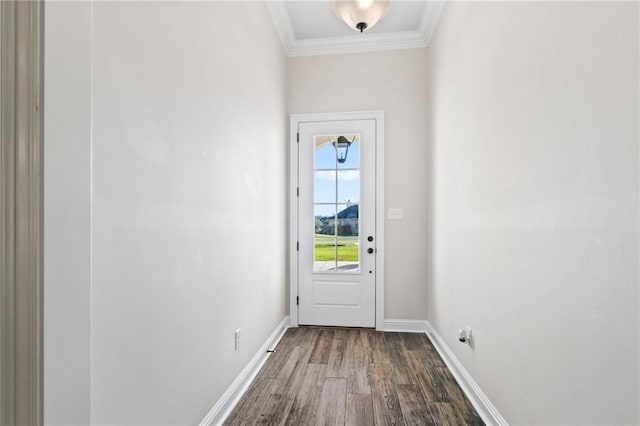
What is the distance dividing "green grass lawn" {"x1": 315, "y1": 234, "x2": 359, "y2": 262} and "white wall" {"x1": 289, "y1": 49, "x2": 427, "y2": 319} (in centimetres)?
33

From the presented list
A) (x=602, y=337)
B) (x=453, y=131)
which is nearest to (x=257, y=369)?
(x=602, y=337)

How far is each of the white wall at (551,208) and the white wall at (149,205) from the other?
1.44 metres

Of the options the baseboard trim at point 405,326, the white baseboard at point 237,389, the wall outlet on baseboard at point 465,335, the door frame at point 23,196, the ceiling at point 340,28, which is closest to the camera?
the door frame at point 23,196

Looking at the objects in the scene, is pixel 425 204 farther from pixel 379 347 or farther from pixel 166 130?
pixel 166 130

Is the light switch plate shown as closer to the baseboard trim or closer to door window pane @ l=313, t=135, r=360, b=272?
door window pane @ l=313, t=135, r=360, b=272

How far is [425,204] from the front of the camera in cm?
336

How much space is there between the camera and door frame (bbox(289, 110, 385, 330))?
11.1 feet

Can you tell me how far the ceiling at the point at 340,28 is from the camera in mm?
2916

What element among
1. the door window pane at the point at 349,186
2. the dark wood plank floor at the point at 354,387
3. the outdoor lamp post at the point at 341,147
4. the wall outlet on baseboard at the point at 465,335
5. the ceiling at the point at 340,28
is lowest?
the dark wood plank floor at the point at 354,387

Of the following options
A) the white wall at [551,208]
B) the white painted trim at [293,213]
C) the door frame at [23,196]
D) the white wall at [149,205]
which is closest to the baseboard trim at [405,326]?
the white painted trim at [293,213]

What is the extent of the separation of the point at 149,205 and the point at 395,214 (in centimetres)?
257

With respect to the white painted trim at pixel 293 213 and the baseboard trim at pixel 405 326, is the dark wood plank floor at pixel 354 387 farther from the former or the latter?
the white painted trim at pixel 293 213

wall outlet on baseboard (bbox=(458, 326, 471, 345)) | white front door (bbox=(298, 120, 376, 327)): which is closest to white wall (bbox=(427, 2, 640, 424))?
wall outlet on baseboard (bbox=(458, 326, 471, 345))

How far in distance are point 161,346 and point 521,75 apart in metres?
1.88
